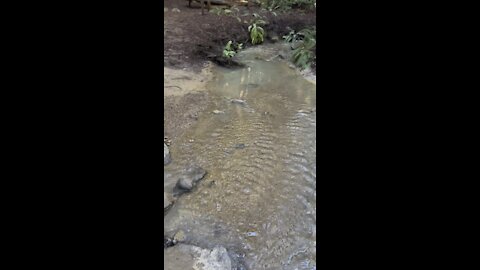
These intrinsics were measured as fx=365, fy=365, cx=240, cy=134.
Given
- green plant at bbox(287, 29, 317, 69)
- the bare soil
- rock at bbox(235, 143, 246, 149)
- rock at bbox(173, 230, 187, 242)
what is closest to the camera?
rock at bbox(173, 230, 187, 242)

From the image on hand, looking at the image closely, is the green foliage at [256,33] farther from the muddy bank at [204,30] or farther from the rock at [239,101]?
the rock at [239,101]

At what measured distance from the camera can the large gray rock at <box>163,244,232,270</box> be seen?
3.26 m

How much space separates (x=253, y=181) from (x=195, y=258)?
161cm

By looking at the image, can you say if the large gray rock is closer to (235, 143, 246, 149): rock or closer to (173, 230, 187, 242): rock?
(173, 230, 187, 242): rock

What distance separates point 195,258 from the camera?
3.37m

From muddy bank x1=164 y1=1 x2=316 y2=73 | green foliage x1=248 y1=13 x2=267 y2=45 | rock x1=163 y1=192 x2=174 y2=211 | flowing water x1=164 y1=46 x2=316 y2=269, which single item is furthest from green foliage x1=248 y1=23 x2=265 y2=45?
rock x1=163 y1=192 x2=174 y2=211

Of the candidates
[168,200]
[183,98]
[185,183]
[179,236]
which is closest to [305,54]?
[183,98]

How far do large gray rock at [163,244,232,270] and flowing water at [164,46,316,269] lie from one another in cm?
15

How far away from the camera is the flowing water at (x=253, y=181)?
3693 mm

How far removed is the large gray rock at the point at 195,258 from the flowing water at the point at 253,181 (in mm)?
148
